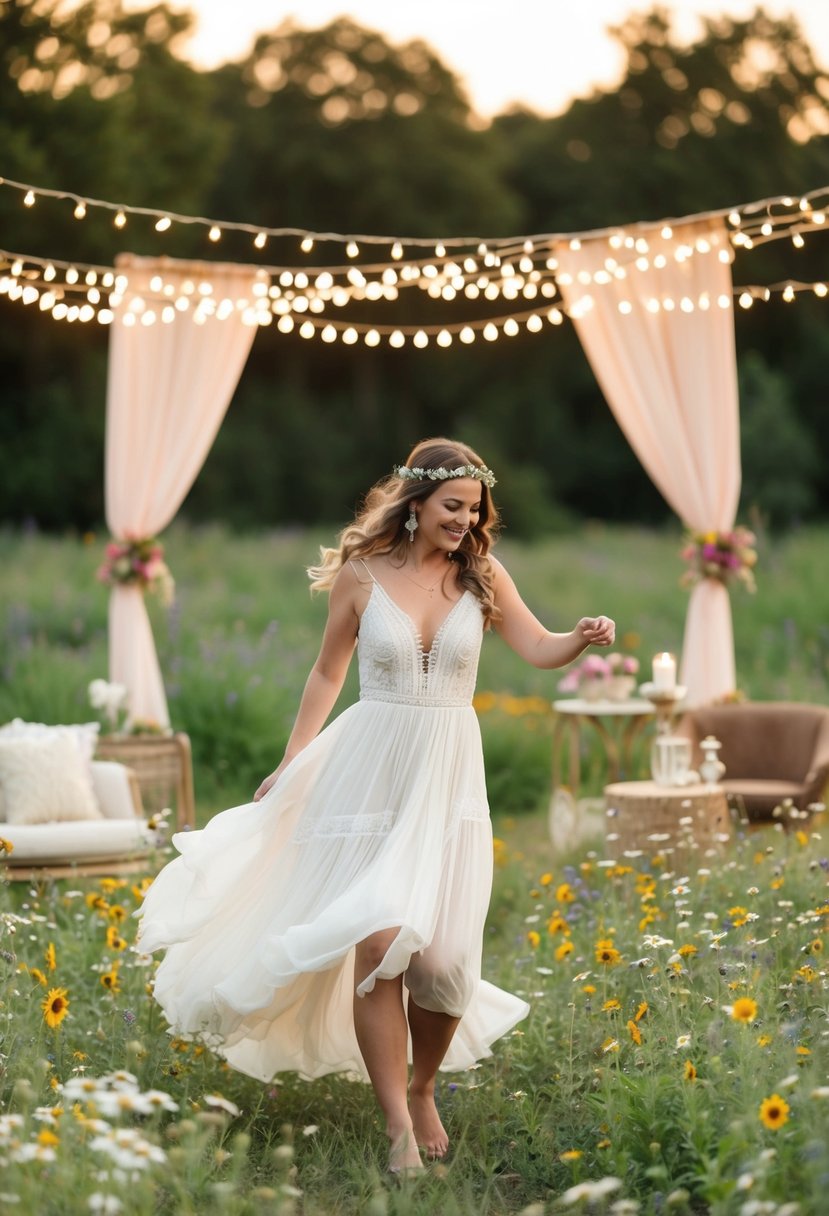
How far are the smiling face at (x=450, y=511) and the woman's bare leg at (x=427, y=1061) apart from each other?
108cm

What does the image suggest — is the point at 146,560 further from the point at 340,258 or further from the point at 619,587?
the point at 340,258

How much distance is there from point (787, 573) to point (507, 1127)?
29.8 feet

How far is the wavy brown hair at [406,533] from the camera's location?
3.52 m

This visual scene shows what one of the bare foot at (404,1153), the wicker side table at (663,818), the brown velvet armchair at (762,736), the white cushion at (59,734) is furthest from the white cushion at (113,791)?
the bare foot at (404,1153)

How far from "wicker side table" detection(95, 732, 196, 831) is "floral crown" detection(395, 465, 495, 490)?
361 centimetres

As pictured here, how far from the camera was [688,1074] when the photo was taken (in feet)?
9.46

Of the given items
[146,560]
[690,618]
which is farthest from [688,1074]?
[146,560]

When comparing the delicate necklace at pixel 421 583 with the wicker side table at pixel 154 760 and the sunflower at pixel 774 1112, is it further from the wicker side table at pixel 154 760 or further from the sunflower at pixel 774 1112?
the wicker side table at pixel 154 760

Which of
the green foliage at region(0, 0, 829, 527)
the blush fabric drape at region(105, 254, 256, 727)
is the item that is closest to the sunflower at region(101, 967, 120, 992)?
the blush fabric drape at region(105, 254, 256, 727)

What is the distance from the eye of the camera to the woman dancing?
10.5 feet

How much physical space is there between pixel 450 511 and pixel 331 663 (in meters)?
0.48

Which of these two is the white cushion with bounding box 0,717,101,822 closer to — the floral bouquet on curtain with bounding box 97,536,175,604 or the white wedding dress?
the floral bouquet on curtain with bounding box 97,536,175,604

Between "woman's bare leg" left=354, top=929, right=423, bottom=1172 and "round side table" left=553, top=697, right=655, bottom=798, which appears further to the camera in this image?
"round side table" left=553, top=697, right=655, bottom=798

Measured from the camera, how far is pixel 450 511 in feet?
11.4
